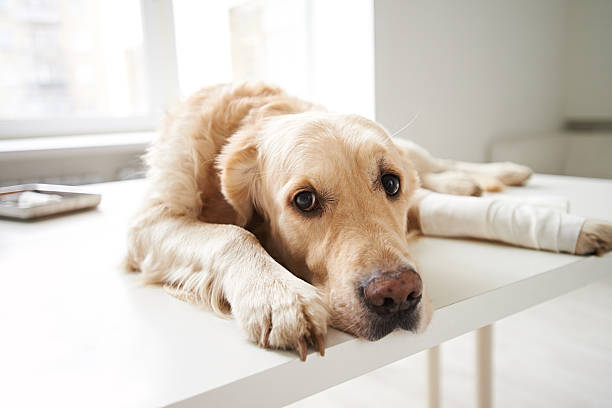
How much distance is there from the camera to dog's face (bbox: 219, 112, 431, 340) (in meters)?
0.62

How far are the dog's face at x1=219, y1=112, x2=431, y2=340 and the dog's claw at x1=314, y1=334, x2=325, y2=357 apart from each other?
0.17ft

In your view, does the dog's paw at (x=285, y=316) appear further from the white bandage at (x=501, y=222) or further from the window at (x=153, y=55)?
the window at (x=153, y=55)

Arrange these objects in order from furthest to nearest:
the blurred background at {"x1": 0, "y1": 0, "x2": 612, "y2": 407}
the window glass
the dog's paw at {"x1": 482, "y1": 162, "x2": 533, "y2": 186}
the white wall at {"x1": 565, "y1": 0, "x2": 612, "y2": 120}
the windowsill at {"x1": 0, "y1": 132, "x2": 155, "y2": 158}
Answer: the white wall at {"x1": 565, "y1": 0, "x2": 612, "y2": 120}
the window glass
the windowsill at {"x1": 0, "y1": 132, "x2": 155, "y2": 158}
the blurred background at {"x1": 0, "y1": 0, "x2": 612, "y2": 407}
the dog's paw at {"x1": 482, "y1": 162, "x2": 533, "y2": 186}

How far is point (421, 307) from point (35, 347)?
532mm

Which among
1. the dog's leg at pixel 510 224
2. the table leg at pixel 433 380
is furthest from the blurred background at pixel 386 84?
the dog's leg at pixel 510 224

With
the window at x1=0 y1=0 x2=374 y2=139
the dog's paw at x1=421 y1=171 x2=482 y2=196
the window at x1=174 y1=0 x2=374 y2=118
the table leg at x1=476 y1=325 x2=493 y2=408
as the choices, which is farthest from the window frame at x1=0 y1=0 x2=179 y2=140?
the table leg at x1=476 y1=325 x2=493 y2=408

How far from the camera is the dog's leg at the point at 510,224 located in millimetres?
909

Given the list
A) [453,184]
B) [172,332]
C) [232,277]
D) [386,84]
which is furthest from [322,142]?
[386,84]

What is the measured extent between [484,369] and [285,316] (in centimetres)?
104

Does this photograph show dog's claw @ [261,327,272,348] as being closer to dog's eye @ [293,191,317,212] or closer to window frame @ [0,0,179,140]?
dog's eye @ [293,191,317,212]

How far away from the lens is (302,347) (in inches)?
22.5

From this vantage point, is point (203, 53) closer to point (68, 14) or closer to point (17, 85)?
point (68, 14)

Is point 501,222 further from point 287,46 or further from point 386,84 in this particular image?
point 287,46

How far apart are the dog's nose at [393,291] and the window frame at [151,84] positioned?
2.64 meters
